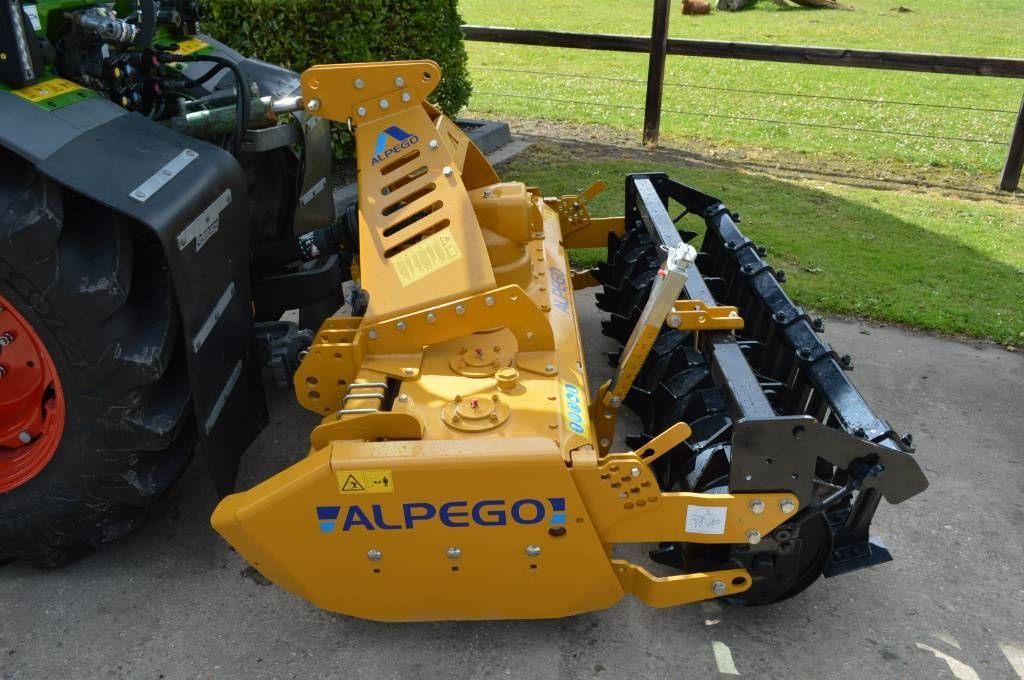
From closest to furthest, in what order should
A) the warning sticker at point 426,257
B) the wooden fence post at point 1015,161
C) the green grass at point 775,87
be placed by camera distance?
the warning sticker at point 426,257 → the wooden fence post at point 1015,161 → the green grass at point 775,87

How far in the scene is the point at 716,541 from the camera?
7.29 feet

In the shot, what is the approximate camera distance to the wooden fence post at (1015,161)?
664cm

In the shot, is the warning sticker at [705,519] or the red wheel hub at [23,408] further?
the red wheel hub at [23,408]

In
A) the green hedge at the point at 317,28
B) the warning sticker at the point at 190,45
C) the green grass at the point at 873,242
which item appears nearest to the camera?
the warning sticker at the point at 190,45

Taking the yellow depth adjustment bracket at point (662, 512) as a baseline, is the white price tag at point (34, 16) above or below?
above

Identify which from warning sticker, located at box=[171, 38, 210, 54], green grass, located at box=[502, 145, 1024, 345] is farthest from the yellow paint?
green grass, located at box=[502, 145, 1024, 345]

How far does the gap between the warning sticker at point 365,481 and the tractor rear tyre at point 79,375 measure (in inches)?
22.4

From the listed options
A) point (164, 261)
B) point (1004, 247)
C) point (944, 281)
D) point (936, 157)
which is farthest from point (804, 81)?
point (164, 261)

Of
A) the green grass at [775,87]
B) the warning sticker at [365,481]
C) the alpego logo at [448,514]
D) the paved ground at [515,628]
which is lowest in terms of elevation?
the green grass at [775,87]

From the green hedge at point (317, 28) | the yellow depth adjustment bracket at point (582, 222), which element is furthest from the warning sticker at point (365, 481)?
the green hedge at point (317, 28)

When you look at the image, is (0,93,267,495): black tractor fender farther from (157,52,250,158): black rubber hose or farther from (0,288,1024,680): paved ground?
(0,288,1024,680): paved ground

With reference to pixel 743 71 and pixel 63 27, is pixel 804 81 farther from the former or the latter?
pixel 63 27

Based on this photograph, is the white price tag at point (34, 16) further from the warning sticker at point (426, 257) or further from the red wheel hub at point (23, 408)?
the warning sticker at point (426, 257)

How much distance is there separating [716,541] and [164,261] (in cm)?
168
